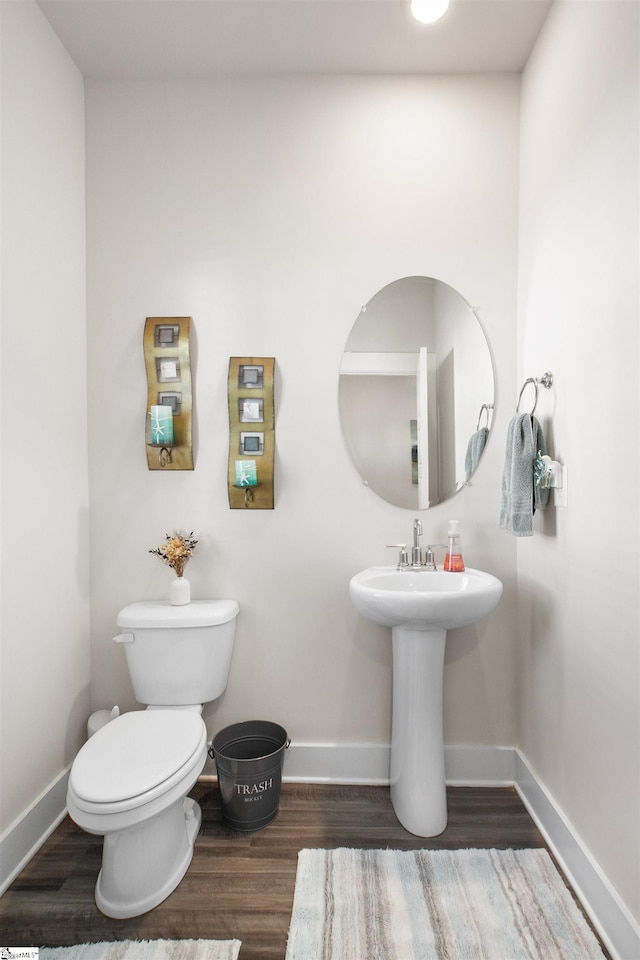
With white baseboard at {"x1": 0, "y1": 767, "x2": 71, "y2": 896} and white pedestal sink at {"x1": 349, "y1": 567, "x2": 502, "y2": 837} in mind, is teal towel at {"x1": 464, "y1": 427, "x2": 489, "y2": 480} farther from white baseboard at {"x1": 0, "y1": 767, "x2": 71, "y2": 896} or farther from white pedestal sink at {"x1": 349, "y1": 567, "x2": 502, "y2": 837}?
white baseboard at {"x1": 0, "y1": 767, "x2": 71, "y2": 896}

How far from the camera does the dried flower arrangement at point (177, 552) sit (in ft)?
6.40

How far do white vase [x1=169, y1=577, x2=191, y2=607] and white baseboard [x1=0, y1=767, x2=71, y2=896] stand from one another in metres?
0.70

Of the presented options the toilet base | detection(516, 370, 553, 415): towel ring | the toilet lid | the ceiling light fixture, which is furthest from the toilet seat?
the ceiling light fixture

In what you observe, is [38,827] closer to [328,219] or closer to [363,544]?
[363,544]

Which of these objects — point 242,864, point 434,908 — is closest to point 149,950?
point 242,864

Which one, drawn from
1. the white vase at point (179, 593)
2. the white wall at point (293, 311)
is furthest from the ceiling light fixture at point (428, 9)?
the white vase at point (179, 593)

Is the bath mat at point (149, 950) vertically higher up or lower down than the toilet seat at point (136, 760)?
lower down

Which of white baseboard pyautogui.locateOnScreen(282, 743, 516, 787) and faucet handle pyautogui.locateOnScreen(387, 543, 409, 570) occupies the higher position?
faucet handle pyautogui.locateOnScreen(387, 543, 409, 570)

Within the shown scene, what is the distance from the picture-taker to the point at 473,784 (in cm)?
202

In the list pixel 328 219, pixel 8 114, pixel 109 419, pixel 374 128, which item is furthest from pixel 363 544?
pixel 8 114

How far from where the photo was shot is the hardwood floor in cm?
138

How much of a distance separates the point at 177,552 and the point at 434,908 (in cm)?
134

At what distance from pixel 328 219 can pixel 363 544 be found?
1.26m

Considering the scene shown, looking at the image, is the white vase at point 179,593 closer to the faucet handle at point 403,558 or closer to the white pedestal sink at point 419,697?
the white pedestal sink at point 419,697
